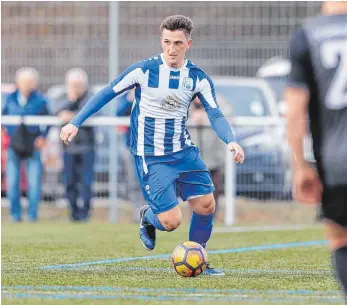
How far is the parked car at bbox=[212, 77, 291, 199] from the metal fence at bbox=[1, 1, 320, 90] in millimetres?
316

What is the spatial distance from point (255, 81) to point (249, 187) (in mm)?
1586

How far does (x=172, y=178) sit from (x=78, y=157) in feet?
23.4

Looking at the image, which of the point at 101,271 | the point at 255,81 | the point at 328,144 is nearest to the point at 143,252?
the point at 101,271

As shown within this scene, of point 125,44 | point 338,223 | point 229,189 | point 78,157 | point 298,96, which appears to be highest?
point 125,44

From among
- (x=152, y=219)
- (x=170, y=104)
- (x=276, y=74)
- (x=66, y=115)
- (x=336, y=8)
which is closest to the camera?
(x=336, y=8)

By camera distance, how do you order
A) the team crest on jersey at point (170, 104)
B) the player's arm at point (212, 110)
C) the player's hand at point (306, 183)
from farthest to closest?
1. the team crest on jersey at point (170, 104)
2. the player's arm at point (212, 110)
3. the player's hand at point (306, 183)

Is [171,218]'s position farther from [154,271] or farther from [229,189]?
[229,189]

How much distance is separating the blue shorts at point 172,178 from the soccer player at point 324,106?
11.4ft

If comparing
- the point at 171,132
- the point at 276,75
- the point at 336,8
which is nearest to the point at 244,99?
the point at 276,75

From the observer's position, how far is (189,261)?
298 inches

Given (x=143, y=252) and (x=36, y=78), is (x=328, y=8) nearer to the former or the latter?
(x=143, y=252)

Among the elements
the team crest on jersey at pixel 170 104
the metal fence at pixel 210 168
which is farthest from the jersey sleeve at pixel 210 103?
the metal fence at pixel 210 168

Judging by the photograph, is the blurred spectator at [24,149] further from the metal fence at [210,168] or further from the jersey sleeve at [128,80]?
the jersey sleeve at [128,80]

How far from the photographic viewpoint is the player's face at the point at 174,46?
8.10 m
